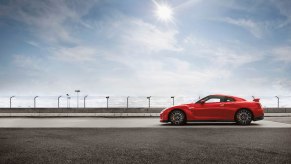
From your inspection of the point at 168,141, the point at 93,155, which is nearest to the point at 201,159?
the point at 93,155

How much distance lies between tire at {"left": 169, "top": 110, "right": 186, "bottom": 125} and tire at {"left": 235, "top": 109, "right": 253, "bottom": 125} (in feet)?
6.90

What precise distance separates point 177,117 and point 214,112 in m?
1.48

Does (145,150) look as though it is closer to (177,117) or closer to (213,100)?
(177,117)

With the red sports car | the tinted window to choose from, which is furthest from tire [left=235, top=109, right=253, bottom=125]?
the tinted window

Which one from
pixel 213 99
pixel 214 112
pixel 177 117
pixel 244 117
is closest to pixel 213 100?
pixel 213 99

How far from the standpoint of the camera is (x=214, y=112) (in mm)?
14609

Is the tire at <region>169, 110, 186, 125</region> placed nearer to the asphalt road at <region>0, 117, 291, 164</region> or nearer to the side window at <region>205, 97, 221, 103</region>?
the side window at <region>205, 97, 221, 103</region>

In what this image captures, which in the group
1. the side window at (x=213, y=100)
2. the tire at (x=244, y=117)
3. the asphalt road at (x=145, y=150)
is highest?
the side window at (x=213, y=100)

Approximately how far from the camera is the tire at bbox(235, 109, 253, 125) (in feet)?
47.8

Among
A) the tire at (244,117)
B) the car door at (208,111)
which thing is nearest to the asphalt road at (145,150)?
the car door at (208,111)

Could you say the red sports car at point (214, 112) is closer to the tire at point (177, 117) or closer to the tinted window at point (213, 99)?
the tire at point (177, 117)

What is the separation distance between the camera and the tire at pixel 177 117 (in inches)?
575

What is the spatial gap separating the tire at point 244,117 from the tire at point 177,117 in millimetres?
2102

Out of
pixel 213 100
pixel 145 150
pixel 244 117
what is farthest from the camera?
pixel 213 100
